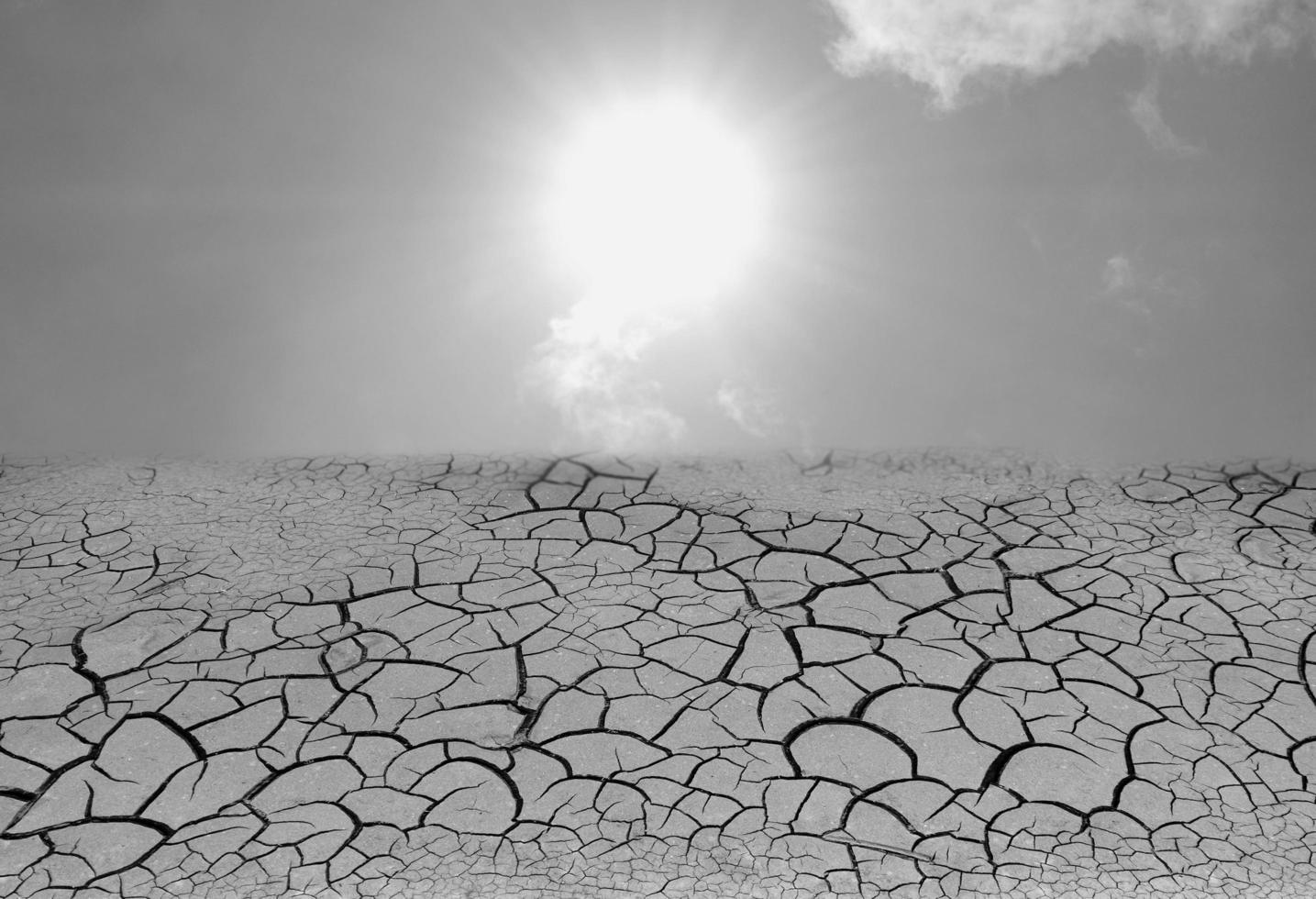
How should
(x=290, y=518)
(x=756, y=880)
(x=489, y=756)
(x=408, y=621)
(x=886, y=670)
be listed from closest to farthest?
(x=756, y=880)
(x=489, y=756)
(x=886, y=670)
(x=408, y=621)
(x=290, y=518)

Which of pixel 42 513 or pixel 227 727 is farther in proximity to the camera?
pixel 42 513

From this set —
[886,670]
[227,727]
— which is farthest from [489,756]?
[886,670]

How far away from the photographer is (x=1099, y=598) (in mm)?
2957

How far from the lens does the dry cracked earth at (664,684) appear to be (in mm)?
2086

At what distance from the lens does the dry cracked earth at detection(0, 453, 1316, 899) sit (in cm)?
209

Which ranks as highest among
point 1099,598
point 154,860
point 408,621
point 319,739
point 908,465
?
point 908,465

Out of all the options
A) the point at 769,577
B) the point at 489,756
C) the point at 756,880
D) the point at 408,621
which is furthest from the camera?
the point at 769,577

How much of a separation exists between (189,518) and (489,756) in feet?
5.57

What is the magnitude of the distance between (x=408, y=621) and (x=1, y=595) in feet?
3.79

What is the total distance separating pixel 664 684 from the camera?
2.59 m

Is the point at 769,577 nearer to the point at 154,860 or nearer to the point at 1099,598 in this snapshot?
the point at 1099,598

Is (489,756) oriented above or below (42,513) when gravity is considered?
below

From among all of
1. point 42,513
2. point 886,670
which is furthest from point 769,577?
point 42,513

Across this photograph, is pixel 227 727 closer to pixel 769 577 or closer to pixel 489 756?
pixel 489 756
